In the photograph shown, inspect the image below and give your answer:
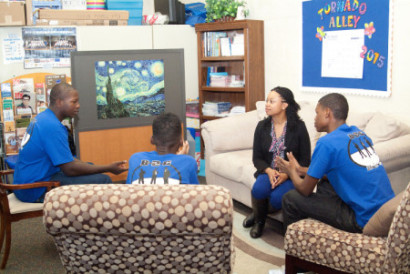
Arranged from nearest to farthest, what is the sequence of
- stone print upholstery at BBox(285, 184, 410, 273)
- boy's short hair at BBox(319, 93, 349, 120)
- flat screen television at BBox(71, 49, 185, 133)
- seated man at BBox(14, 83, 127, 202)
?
stone print upholstery at BBox(285, 184, 410, 273)
boy's short hair at BBox(319, 93, 349, 120)
seated man at BBox(14, 83, 127, 202)
flat screen television at BBox(71, 49, 185, 133)

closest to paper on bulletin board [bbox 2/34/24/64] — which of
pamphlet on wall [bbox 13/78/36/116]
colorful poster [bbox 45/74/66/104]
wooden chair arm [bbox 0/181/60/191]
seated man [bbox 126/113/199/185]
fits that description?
pamphlet on wall [bbox 13/78/36/116]

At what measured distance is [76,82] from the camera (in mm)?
3887

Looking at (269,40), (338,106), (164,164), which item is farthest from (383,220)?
(269,40)

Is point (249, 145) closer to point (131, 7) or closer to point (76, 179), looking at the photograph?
point (76, 179)

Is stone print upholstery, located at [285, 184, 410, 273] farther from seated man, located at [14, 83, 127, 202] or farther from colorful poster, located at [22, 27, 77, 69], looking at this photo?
colorful poster, located at [22, 27, 77, 69]

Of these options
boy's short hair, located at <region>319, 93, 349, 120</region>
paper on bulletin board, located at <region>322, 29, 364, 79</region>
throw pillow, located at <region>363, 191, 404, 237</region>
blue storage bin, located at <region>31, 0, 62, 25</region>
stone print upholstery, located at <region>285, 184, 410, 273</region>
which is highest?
blue storage bin, located at <region>31, 0, 62, 25</region>

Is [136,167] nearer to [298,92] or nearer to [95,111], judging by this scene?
[95,111]

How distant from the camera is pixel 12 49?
4.62 metres

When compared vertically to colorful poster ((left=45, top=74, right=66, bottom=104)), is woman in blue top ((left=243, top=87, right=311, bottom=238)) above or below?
below

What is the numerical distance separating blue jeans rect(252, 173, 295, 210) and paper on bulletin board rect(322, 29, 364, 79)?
53.5 inches

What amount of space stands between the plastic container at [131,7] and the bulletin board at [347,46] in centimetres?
189

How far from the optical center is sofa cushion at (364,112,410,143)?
11.1 ft

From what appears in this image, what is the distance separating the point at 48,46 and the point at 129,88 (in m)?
1.23

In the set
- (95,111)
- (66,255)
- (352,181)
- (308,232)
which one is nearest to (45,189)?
(95,111)
